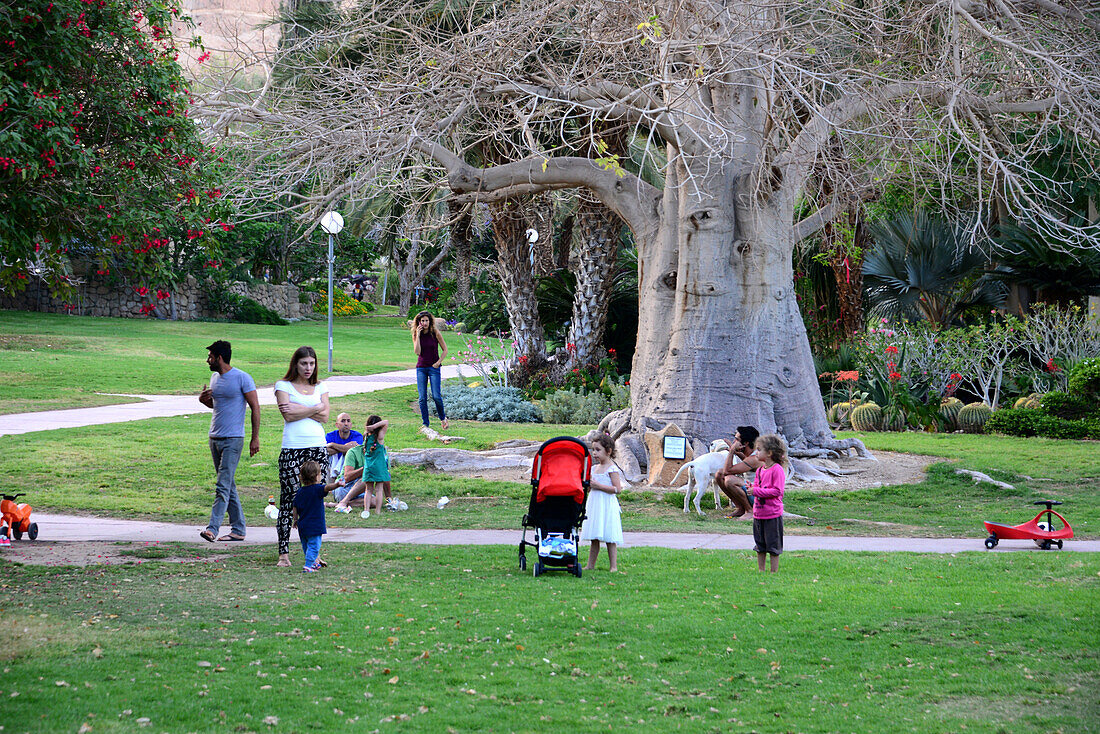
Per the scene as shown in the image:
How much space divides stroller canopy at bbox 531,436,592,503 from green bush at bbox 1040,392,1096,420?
43.1ft

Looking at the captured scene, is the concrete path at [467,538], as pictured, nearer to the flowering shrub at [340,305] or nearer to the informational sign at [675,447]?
the informational sign at [675,447]

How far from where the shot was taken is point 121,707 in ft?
15.6

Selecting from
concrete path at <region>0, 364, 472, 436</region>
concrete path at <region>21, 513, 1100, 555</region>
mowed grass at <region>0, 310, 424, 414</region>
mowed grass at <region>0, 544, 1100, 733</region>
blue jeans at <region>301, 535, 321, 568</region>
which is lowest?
concrete path at <region>21, 513, 1100, 555</region>

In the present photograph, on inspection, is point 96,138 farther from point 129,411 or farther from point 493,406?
point 493,406

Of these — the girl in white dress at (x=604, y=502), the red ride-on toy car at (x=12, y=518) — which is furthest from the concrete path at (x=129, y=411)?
the girl in white dress at (x=604, y=502)

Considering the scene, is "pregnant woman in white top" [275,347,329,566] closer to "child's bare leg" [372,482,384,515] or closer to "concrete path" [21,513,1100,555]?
"concrete path" [21,513,1100,555]

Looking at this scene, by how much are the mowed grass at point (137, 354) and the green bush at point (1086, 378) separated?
57.0 ft

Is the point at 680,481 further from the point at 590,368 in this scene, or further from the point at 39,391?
the point at 39,391

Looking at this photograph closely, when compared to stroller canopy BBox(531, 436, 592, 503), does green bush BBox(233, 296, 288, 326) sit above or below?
above

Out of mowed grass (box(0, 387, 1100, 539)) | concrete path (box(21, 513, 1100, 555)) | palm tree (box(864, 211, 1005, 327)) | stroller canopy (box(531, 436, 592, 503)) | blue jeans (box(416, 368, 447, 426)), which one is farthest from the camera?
palm tree (box(864, 211, 1005, 327))

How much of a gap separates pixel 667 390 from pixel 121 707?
31.9ft

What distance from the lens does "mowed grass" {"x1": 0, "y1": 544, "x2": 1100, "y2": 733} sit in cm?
487

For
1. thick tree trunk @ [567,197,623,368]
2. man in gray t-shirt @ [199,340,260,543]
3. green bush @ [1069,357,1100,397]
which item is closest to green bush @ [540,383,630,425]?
thick tree trunk @ [567,197,623,368]

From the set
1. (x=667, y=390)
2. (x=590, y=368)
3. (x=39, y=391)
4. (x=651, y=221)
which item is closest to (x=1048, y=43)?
(x=651, y=221)
